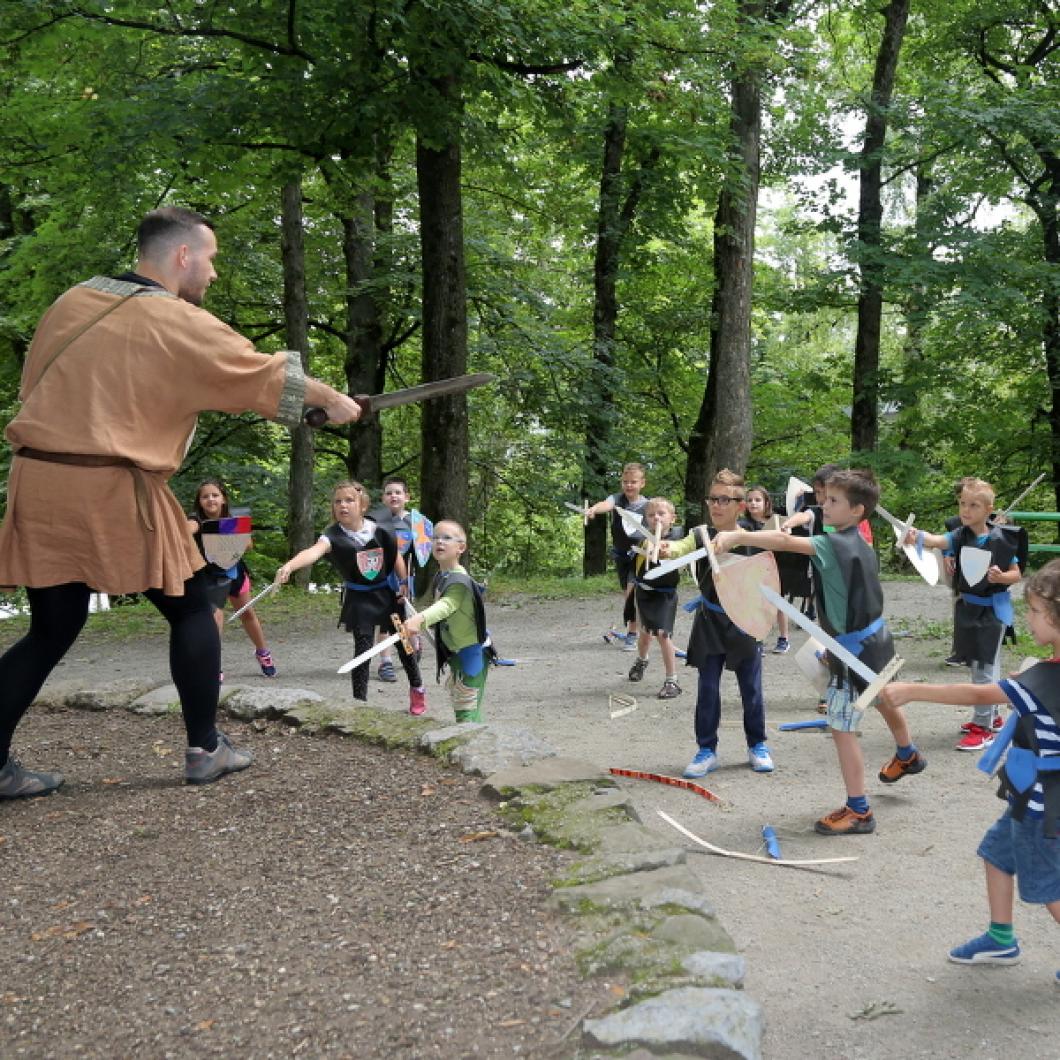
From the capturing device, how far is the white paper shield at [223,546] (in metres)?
8.22

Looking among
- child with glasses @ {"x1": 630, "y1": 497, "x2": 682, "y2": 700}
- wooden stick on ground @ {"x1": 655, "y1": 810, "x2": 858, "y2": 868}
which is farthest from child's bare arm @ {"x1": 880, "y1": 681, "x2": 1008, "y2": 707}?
child with glasses @ {"x1": 630, "y1": 497, "x2": 682, "y2": 700}

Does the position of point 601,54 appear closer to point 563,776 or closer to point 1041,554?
point 563,776

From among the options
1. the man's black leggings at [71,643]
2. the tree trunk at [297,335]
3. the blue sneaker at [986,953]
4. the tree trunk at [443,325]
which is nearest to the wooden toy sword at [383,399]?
the man's black leggings at [71,643]

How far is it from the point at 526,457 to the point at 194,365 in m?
14.8

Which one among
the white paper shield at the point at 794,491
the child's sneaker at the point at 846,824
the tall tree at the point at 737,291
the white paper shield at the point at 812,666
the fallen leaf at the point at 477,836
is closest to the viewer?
the fallen leaf at the point at 477,836

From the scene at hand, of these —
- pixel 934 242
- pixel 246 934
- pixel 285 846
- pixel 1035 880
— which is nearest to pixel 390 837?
pixel 285 846

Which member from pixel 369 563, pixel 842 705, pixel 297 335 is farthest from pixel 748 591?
pixel 297 335

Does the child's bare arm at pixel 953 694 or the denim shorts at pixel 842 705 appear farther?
the denim shorts at pixel 842 705

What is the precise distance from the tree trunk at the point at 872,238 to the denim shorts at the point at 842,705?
12285mm

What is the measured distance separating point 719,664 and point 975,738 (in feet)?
5.37

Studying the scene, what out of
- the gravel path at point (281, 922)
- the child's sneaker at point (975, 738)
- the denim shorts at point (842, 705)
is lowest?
the child's sneaker at point (975, 738)

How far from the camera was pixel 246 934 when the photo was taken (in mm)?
3029

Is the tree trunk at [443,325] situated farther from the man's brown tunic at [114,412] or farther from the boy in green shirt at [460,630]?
the man's brown tunic at [114,412]

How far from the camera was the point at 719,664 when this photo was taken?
5.86 m
